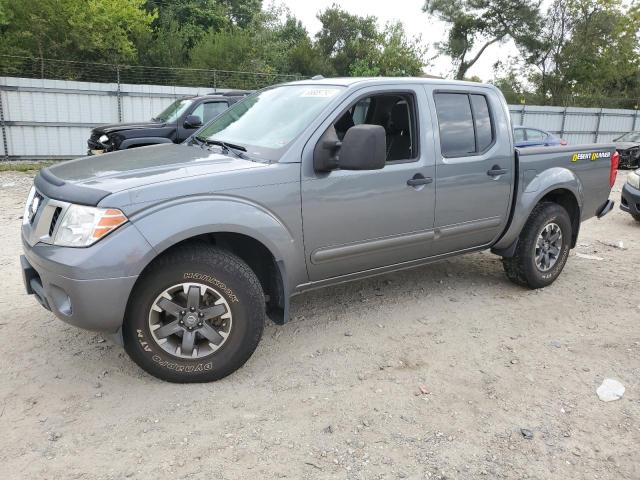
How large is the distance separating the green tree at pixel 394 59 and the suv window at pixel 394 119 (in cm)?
2869

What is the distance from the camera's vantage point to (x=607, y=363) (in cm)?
374

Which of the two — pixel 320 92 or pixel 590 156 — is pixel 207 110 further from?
pixel 590 156

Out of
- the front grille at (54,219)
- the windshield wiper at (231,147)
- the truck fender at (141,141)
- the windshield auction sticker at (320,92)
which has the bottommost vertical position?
the truck fender at (141,141)

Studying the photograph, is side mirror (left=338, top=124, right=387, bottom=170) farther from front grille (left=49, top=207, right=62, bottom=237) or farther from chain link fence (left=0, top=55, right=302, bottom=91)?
chain link fence (left=0, top=55, right=302, bottom=91)

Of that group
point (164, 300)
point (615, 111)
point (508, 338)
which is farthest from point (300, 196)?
point (615, 111)

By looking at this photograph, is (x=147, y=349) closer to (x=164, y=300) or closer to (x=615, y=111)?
(x=164, y=300)

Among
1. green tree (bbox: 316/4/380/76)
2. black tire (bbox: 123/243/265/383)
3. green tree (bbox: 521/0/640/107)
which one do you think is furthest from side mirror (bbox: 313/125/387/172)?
green tree (bbox: 316/4/380/76)

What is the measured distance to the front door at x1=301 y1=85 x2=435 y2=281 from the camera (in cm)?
356

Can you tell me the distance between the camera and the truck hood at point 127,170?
297 cm

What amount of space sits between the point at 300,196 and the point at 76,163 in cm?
160

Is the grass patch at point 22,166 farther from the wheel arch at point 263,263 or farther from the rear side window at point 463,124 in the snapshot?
the rear side window at point 463,124

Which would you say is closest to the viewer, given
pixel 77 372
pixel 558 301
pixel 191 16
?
pixel 77 372

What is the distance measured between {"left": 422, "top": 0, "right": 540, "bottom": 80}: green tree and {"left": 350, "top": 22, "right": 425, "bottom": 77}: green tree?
9.21ft

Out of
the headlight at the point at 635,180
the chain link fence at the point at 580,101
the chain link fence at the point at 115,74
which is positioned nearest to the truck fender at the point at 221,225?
the headlight at the point at 635,180
